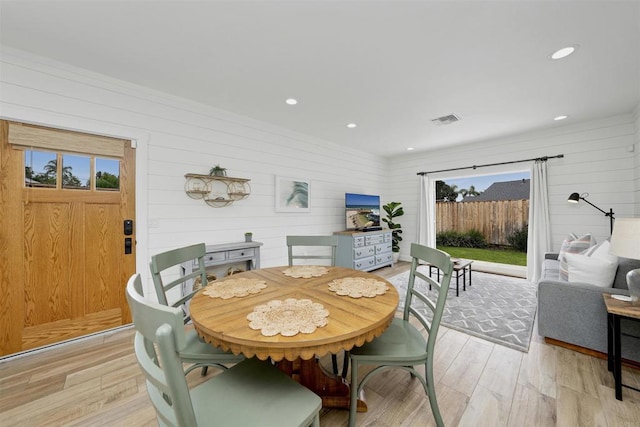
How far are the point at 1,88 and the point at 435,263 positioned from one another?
3741 millimetres

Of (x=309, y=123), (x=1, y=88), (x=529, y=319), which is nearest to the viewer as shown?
(x=1, y=88)

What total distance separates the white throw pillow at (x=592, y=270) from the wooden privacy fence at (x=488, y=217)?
13.0ft

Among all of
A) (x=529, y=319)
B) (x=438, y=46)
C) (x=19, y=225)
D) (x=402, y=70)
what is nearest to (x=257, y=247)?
(x=19, y=225)

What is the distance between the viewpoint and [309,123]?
387 cm

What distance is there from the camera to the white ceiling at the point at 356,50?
1724mm

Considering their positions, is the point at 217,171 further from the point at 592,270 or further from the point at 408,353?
the point at 592,270

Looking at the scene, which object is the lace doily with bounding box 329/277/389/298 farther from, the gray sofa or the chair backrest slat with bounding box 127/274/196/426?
the gray sofa

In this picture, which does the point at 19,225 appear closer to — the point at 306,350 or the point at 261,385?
the point at 261,385

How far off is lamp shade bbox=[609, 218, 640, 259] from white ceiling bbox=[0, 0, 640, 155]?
1.49 meters

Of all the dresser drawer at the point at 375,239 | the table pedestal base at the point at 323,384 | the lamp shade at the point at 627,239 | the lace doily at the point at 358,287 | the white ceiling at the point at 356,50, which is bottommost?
the table pedestal base at the point at 323,384

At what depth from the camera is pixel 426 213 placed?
5582 mm

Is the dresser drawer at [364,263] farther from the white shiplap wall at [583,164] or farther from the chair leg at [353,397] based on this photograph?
the chair leg at [353,397]

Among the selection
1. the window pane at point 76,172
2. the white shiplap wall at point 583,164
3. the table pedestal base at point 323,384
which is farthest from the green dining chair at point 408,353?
the white shiplap wall at point 583,164

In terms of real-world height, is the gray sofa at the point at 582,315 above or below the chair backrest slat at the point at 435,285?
below
